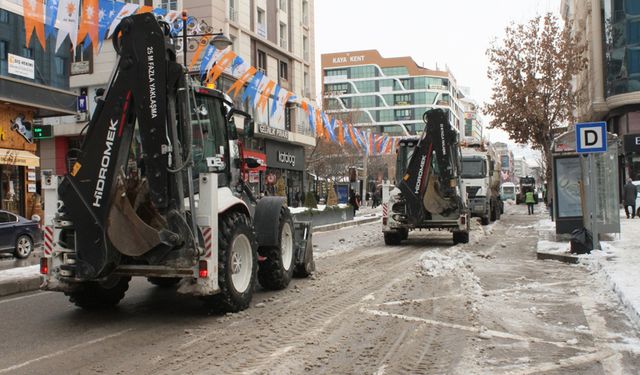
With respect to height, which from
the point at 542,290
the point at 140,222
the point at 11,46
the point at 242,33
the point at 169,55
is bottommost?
the point at 542,290

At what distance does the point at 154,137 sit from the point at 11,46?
17.4 m

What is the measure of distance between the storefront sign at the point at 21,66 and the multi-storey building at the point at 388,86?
10410cm

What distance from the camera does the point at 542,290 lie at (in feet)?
29.3

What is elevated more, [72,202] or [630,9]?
[630,9]

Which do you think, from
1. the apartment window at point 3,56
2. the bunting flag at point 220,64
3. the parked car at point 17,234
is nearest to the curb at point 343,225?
the bunting flag at point 220,64

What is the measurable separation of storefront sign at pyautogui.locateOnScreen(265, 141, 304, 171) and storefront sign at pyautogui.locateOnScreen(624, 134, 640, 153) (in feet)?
A: 78.5

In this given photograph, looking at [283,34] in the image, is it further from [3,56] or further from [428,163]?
[428,163]

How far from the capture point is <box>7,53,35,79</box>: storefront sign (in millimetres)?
20172

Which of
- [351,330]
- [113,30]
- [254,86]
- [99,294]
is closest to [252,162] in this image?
[99,294]

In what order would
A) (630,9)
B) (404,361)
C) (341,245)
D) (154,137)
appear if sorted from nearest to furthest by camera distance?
Result: (404,361), (154,137), (341,245), (630,9)

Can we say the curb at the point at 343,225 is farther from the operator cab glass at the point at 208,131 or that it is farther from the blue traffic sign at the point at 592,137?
the operator cab glass at the point at 208,131

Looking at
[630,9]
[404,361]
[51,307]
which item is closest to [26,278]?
[51,307]

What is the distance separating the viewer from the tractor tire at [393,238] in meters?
16.5

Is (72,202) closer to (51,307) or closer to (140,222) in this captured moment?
(140,222)
